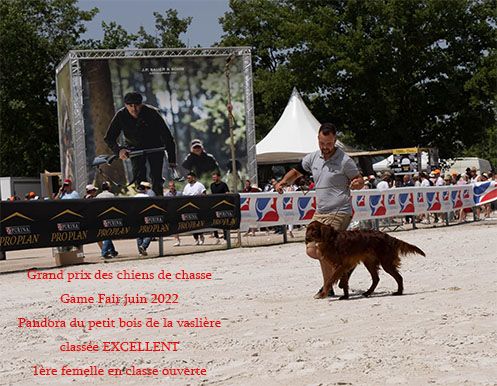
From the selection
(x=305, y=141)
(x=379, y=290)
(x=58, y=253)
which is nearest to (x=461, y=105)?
(x=305, y=141)

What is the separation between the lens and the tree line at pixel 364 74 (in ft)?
170

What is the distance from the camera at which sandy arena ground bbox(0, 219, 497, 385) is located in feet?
22.4

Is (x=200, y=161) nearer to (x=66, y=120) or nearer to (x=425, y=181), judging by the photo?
(x=66, y=120)

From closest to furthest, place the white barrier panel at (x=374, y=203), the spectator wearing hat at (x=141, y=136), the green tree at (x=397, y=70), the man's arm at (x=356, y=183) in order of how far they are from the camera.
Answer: the man's arm at (x=356, y=183) → the white barrier panel at (x=374, y=203) → the spectator wearing hat at (x=141, y=136) → the green tree at (x=397, y=70)

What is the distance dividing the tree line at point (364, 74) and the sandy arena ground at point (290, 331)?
38622 mm

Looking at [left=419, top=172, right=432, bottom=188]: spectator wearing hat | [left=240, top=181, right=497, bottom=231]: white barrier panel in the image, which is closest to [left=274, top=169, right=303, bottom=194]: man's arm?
[left=240, top=181, right=497, bottom=231]: white barrier panel

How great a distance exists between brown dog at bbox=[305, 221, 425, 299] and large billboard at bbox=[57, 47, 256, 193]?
759 inches

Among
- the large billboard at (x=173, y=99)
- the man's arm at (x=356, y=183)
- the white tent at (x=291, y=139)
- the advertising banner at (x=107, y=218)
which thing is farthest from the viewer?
the white tent at (x=291, y=139)

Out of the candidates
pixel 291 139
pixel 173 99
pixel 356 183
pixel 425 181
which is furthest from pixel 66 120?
pixel 356 183

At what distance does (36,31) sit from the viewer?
60281mm

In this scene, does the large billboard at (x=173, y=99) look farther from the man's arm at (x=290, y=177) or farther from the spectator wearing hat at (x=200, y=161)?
the man's arm at (x=290, y=177)

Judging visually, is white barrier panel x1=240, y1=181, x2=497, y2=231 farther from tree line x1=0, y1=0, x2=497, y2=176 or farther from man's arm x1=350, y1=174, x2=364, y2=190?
tree line x1=0, y1=0, x2=497, y2=176

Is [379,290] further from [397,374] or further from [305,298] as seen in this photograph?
[397,374]

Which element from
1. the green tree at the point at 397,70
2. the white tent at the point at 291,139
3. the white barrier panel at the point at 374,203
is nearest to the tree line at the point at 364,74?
the green tree at the point at 397,70
